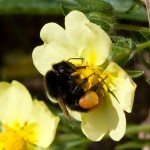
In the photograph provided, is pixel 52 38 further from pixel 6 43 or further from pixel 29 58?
pixel 6 43

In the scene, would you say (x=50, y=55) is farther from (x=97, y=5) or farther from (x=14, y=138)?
(x=14, y=138)

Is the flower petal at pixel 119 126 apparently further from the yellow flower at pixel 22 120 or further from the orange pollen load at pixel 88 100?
the yellow flower at pixel 22 120

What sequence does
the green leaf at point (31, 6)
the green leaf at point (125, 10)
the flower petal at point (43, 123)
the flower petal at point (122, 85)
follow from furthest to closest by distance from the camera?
the green leaf at point (31, 6) → the green leaf at point (125, 10) → the flower petal at point (43, 123) → the flower petal at point (122, 85)

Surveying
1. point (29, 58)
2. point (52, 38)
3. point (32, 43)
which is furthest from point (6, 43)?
point (52, 38)

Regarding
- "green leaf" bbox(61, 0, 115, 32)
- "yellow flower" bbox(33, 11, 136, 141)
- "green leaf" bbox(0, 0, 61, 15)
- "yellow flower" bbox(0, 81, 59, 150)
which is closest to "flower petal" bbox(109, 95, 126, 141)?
"yellow flower" bbox(33, 11, 136, 141)

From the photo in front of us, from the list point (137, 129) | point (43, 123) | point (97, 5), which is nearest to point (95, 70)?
point (97, 5)

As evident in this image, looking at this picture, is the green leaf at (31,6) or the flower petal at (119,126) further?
the green leaf at (31,6)

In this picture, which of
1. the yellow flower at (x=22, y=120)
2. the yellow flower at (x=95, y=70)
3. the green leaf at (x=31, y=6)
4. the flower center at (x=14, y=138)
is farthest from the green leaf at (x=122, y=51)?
the green leaf at (x=31, y=6)

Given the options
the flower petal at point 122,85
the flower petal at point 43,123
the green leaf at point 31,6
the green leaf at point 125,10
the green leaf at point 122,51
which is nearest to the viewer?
the flower petal at point 122,85
